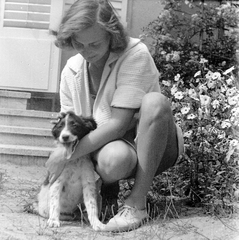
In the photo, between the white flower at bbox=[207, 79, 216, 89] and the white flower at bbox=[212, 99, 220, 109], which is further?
the white flower at bbox=[207, 79, 216, 89]

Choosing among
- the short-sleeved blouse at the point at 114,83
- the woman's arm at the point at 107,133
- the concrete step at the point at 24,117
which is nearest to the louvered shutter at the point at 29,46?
the concrete step at the point at 24,117

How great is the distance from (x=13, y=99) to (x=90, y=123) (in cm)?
341

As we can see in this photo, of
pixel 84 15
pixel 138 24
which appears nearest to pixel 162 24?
pixel 138 24

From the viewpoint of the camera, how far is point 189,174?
377cm

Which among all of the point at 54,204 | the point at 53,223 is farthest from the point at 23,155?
the point at 53,223

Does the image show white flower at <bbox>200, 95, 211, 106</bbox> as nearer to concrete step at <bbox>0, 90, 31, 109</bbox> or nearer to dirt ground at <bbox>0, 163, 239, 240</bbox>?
dirt ground at <bbox>0, 163, 239, 240</bbox>

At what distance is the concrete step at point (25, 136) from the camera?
5949 mm

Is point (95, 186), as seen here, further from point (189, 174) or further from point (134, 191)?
point (189, 174)

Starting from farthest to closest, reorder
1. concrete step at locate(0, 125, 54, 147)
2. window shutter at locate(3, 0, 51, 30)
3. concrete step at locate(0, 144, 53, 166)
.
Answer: window shutter at locate(3, 0, 51, 30), concrete step at locate(0, 125, 54, 147), concrete step at locate(0, 144, 53, 166)

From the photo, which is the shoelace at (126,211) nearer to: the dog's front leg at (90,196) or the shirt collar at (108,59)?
the dog's front leg at (90,196)

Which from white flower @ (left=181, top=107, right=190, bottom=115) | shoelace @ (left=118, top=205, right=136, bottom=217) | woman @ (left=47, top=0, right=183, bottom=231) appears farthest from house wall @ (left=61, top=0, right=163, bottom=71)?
shoelace @ (left=118, top=205, right=136, bottom=217)

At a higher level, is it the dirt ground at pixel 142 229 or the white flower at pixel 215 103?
the white flower at pixel 215 103

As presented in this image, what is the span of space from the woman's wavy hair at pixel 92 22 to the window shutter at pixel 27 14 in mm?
3859

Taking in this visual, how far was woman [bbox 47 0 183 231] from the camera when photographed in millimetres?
3053
